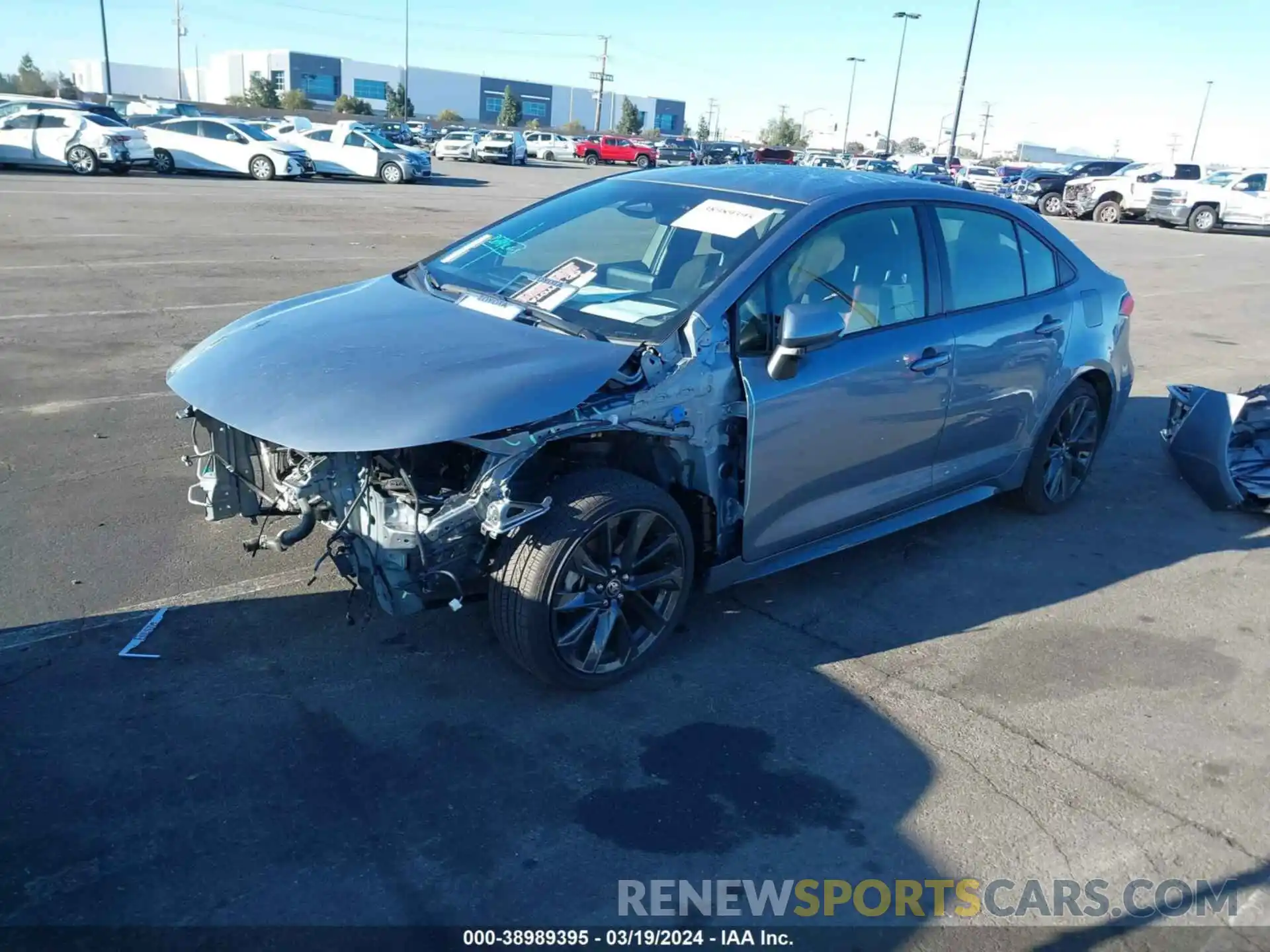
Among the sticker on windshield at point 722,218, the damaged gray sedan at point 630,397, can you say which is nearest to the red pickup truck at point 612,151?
the damaged gray sedan at point 630,397

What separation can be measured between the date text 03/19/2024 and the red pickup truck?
5616cm

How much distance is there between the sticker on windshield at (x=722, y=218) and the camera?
13.8ft

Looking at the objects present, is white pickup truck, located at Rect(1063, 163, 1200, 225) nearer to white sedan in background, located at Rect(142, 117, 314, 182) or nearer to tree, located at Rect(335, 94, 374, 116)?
Answer: white sedan in background, located at Rect(142, 117, 314, 182)

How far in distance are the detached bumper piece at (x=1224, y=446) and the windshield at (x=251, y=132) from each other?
89.4ft

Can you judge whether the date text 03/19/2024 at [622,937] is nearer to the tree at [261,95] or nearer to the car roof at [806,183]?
the car roof at [806,183]

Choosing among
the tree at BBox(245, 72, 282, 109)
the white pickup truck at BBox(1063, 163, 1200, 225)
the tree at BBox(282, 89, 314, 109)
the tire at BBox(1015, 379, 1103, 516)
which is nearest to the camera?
the tire at BBox(1015, 379, 1103, 516)

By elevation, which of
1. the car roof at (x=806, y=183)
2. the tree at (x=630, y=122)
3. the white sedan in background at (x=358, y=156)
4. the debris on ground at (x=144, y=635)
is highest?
the tree at (x=630, y=122)

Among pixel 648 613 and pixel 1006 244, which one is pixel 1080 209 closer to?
pixel 1006 244

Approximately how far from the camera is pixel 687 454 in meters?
3.82

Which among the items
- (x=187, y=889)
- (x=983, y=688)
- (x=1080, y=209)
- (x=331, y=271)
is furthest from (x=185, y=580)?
(x=1080, y=209)

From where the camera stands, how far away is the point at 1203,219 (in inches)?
1220

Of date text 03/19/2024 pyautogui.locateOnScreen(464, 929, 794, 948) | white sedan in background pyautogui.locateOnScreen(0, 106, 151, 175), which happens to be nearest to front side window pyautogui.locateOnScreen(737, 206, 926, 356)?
date text 03/19/2024 pyautogui.locateOnScreen(464, 929, 794, 948)

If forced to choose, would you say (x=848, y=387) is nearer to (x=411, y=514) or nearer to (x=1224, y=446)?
(x=411, y=514)

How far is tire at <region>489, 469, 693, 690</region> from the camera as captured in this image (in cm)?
345
